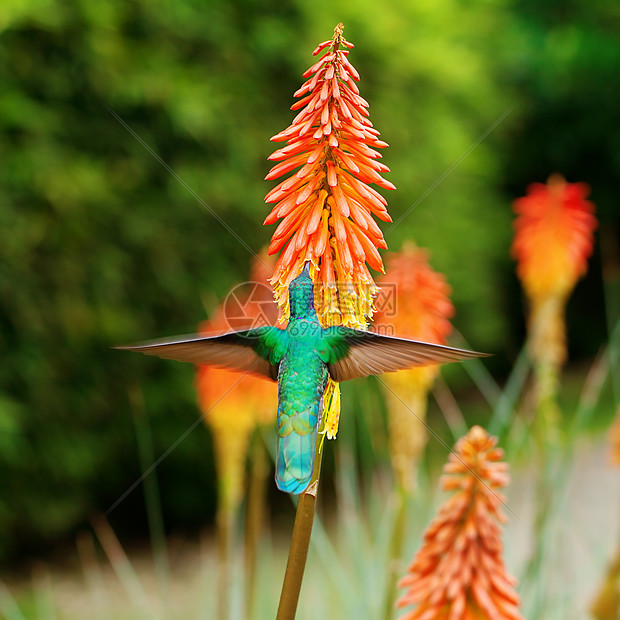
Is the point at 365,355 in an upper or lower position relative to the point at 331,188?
lower

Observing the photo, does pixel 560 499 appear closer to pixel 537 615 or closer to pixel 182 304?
pixel 537 615

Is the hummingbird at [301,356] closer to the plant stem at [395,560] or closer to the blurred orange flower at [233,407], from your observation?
the plant stem at [395,560]

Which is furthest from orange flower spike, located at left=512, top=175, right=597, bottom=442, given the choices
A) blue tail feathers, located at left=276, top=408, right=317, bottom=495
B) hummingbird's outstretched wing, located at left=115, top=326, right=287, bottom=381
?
blue tail feathers, located at left=276, top=408, right=317, bottom=495

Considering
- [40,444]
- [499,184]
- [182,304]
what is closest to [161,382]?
[182,304]

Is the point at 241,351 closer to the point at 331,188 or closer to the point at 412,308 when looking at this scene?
the point at 331,188

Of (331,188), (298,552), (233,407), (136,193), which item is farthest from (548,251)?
(136,193)

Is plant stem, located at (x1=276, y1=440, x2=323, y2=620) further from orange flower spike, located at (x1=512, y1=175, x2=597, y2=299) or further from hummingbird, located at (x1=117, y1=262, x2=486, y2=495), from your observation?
orange flower spike, located at (x1=512, y1=175, x2=597, y2=299)
